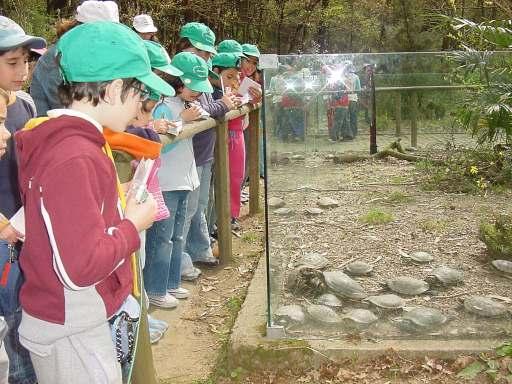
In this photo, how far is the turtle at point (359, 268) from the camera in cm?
379

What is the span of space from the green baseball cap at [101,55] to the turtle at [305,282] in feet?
6.81

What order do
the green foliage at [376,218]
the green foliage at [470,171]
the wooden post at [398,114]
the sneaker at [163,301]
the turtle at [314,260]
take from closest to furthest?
the turtle at [314,260]
the sneaker at [163,301]
the green foliage at [376,218]
the green foliage at [470,171]
the wooden post at [398,114]

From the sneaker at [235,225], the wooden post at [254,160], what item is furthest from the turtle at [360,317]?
the wooden post at [254,160]

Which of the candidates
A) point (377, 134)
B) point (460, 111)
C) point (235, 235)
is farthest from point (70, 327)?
point (377, 134)

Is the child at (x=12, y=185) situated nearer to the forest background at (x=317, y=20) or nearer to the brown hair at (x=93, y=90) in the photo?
the brown hair at (x=93, y=90)

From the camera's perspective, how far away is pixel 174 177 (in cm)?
381

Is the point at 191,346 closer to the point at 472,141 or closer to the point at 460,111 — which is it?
the point at 460,111

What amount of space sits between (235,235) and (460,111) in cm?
217

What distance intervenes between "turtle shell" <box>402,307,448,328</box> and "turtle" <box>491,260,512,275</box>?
28.6 inches

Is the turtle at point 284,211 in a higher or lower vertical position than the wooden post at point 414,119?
lower

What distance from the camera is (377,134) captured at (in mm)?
6520

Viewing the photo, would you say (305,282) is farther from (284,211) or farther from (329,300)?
(284,211)

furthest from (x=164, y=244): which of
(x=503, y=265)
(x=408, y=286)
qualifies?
(x=503, y=265)

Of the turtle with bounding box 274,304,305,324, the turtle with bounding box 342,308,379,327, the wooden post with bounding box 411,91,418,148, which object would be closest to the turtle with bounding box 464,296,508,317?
the turtle with bounding box 342,308,379,327
